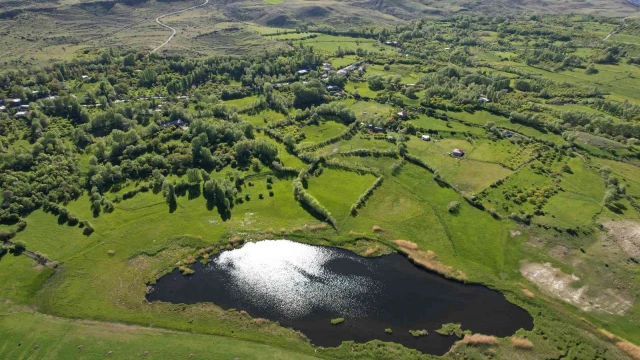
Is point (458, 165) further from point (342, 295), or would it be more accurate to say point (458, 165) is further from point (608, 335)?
point (342, 295)

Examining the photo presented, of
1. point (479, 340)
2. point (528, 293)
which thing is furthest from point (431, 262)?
point (479, 340)

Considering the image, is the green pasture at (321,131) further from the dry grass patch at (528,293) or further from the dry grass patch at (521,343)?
the dry grass patch at (521,343)

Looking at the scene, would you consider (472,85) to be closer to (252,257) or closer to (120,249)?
(252,257)

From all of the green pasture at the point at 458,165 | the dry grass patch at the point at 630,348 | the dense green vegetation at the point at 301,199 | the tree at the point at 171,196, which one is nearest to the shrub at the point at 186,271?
the dense green vegetation at the point at 301,199

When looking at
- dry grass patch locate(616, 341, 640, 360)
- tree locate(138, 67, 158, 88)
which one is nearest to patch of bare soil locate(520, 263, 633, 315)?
dry grass patch locate(616, 341, 640, 360)

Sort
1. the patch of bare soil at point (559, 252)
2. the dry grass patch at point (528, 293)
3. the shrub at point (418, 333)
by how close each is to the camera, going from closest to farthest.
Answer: the shrub at point (418, 333)
the dry grass patch at point (528, 293)
the patch of bare soil at point (559, 252)
